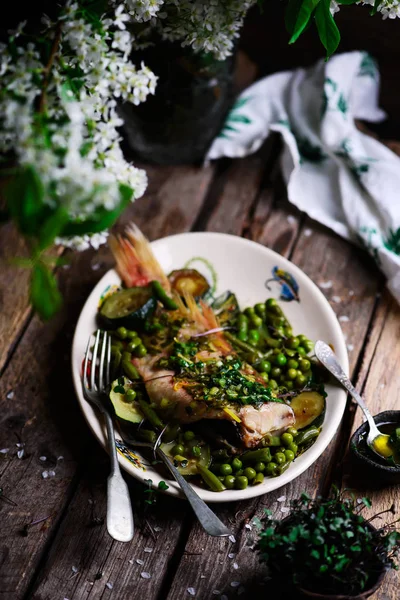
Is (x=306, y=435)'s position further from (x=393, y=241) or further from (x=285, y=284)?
(x=393, y=241)

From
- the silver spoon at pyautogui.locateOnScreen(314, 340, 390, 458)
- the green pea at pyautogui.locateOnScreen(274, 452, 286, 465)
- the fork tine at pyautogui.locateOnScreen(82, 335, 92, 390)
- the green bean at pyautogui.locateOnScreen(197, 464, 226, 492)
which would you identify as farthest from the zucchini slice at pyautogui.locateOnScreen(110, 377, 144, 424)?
the silver spoon at pyautogui.locateOnScreen(314, 340, 390, 458)

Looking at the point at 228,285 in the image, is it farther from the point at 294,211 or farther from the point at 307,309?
the point at 294,211

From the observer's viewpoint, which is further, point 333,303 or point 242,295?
point 333,303

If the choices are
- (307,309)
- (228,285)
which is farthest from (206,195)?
(307,309)

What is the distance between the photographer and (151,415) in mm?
2672

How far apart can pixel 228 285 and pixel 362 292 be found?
28.9 inches

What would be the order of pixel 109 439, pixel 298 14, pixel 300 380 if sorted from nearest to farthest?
pixel 298 14 < pixel 109 439 < pixel 300 380

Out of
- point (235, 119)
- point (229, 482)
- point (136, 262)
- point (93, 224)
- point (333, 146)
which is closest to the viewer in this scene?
point (93, 224)

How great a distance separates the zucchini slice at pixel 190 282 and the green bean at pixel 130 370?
0.49 meters

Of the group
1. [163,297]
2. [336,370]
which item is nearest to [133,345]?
[163,297]

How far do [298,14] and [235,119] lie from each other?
1490 mm

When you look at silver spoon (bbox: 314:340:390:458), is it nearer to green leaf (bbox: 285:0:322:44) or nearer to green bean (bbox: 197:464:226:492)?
green bean (bbox: 197:464:226:492)

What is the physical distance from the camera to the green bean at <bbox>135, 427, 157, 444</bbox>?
8.64 ft

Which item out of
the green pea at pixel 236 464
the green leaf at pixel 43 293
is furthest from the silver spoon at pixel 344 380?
the green leaf at pixel 43 293
